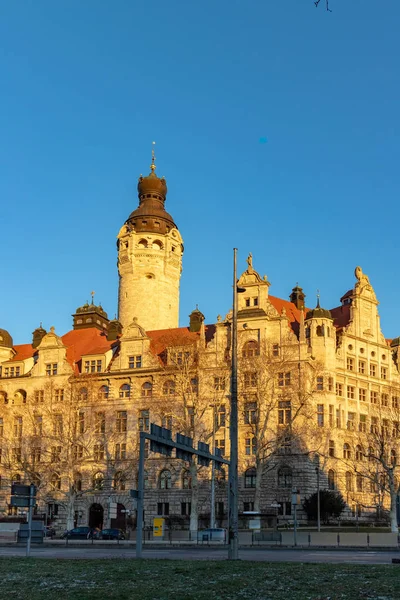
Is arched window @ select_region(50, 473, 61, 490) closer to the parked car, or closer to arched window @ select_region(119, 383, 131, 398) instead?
arched window @ select_region(119, 383, 131, 398)

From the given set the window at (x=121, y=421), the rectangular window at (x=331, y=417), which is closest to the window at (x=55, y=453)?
the window at (x=121, y=421)

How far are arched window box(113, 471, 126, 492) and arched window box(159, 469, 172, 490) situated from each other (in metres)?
4.03

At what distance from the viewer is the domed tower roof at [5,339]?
10306 centimetres

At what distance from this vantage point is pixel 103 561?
2925 cm

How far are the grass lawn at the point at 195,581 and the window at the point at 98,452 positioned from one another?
62.4 meters

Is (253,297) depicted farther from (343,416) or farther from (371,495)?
(371,495)

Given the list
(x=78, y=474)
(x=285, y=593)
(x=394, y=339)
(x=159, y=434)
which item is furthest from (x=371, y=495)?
(x=285, y=593)

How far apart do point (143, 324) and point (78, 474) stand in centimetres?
2334

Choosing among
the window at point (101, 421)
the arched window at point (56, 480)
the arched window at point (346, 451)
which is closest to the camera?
the arched window at point (346, 451)

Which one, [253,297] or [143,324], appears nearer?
[253,297]

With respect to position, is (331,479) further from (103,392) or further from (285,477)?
(103,392)

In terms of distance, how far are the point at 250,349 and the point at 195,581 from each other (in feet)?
208

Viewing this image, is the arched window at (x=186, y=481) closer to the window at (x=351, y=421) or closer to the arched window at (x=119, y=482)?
the arched window at (x=119, y=482)

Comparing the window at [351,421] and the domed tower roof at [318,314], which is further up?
the domed tower roof at [318,314]
